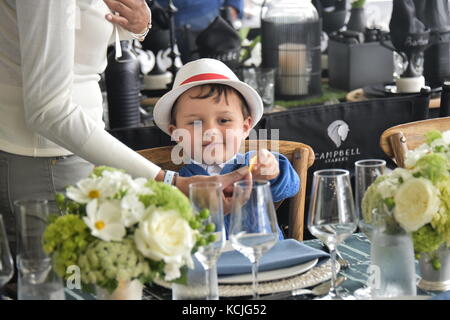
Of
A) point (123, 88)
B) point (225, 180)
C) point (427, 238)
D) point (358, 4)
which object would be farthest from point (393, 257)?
point (358, 4)

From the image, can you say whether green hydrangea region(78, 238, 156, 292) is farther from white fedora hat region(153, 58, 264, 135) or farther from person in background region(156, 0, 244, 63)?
person in background region(156, 0, 244, 63)

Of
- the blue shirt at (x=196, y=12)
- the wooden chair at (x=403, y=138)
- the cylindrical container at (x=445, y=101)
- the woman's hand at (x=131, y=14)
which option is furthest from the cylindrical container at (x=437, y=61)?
the woman's hand at (x=131, y=14)

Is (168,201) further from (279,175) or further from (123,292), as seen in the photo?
(279,175)

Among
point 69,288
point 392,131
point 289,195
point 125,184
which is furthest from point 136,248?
point 392,131

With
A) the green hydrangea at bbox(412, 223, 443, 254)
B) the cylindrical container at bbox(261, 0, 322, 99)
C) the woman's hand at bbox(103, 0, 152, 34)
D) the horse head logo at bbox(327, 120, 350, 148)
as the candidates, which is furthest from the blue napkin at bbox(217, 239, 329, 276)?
the cylindrical container at bbox(261, 0, 322, 99)

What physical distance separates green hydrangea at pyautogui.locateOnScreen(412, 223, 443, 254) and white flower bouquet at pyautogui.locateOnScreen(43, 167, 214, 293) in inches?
15.9

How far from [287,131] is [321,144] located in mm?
153

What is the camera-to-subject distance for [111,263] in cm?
129

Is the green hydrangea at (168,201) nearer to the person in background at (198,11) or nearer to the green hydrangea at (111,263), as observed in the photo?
the green hydrangea at (111,263)

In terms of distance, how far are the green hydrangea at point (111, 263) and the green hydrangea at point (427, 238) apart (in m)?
0.47

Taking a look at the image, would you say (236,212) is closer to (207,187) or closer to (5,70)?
(207,187)

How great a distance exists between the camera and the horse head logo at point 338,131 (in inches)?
114

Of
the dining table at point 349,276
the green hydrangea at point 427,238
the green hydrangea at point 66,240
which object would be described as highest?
the green hydrangea at point 66,240

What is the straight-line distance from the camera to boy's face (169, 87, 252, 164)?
2.09 meters
